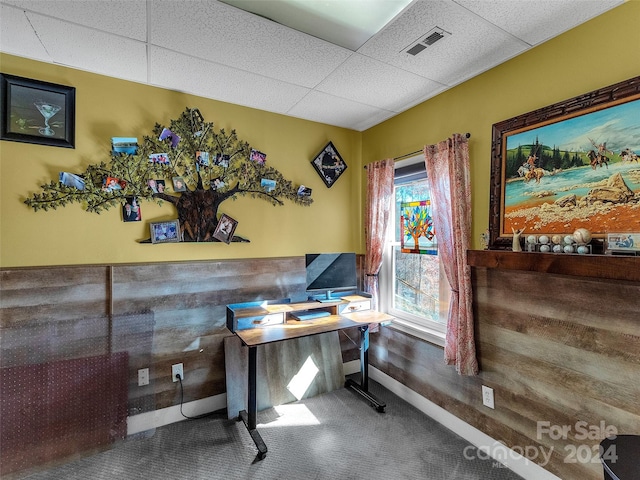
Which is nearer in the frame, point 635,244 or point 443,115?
point 635,244

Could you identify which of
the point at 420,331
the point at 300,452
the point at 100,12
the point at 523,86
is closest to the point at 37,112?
the point at 100,12

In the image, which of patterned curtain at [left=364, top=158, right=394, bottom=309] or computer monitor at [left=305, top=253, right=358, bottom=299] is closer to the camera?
computer monitor at [left=305, top=253, right=358, bottom=299]

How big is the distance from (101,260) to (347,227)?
2.13 m

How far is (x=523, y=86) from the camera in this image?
1.80 metres

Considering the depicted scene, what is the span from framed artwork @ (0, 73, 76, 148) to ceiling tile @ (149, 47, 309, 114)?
0.57 metres

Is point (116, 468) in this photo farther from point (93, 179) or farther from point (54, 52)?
point (54, 52)

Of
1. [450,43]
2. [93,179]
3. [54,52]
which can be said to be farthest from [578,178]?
[54,52]

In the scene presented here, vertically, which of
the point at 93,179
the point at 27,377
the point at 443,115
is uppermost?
the point at 443,115

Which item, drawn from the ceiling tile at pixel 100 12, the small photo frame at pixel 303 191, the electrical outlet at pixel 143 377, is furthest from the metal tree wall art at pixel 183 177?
the electrical outlet at pixel 143 377

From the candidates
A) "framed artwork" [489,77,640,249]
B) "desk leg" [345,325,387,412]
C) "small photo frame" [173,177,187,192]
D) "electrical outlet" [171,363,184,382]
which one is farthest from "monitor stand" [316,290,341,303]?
"small photo frame" [173,177,187,192]

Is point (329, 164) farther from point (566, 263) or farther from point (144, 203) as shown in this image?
point (566, 263)

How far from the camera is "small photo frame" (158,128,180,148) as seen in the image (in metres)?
2.24

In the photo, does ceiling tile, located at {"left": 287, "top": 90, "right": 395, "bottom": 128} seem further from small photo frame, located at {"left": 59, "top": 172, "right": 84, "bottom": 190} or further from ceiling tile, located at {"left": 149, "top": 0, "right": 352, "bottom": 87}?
small photo frame, located at {"left": 59, "top": 172, "right": 84, "bottom": 190}

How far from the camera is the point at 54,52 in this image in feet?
5.99
